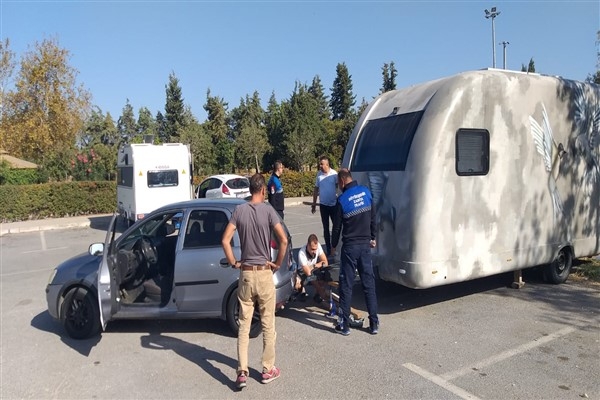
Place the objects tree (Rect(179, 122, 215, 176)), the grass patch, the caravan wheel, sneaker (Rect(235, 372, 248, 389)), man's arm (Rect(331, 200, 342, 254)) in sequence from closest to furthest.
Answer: sneaker (Rect(235, 372, 248, 389)) → man's arm (Rect(331, 200, 342, 254)) → the caravan wheel → the grass patch → tree (Rect(179, 122, 215, 176))

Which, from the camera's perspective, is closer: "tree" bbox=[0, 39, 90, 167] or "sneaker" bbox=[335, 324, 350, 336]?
"sneaker" bbox=[335, 324, 350, 336]

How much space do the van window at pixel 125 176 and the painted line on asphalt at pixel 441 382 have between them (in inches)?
479

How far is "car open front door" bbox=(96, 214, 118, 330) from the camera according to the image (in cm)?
459

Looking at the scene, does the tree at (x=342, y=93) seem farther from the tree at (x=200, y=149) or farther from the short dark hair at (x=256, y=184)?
the short dark hair at (x=256, y=184)

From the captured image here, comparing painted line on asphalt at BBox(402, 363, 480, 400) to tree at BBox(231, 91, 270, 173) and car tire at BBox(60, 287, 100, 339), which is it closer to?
car tire at BBox(60, 287, 100, 339)

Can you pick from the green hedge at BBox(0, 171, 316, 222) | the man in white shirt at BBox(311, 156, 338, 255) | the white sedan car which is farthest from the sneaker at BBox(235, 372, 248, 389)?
the green hedge at BBox(0, 171, 316, 222)

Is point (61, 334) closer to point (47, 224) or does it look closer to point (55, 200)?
point (47, 224)

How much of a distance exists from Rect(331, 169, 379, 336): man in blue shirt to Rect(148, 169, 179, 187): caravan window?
1048cm

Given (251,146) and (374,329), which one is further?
(251,146)

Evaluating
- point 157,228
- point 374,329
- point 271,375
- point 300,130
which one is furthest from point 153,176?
point 300,130

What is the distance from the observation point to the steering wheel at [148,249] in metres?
5.62

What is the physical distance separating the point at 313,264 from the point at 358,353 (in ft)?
6.07

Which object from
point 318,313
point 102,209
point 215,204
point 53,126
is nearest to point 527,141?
point 318,313

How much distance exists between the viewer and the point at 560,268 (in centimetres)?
712
